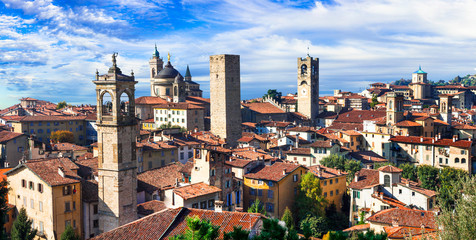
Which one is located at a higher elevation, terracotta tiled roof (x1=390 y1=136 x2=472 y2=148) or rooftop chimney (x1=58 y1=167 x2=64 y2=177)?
rooftop chimney (x1=58 y1=167 x2=64 y2=177)

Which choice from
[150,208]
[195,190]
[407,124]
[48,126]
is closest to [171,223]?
[150,208]

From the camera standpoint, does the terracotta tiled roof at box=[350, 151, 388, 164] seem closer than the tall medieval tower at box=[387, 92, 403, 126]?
Yes

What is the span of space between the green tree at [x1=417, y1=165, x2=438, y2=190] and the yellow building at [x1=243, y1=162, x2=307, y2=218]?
17543 mm

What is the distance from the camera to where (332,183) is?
145ft

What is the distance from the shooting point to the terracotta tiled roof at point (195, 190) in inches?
1170

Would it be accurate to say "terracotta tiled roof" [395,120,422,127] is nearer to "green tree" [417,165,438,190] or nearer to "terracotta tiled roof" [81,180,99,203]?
"green tree" [417,165,438,190]

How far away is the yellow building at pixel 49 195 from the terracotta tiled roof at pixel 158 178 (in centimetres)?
476

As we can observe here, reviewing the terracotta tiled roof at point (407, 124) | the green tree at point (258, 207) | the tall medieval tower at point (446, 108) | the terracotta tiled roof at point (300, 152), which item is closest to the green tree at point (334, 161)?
the terracotta tiled roof at point (300, 152)

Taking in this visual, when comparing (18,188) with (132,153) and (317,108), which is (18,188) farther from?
(317,108)

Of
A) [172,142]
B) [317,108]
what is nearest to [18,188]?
[172,142]

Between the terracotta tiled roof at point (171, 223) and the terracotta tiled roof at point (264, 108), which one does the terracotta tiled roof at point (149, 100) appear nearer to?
the terracotta tiled roof at point (264, 108)

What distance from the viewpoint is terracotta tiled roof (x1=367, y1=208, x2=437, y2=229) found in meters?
30.2

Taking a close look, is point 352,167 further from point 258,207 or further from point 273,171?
point 258,207

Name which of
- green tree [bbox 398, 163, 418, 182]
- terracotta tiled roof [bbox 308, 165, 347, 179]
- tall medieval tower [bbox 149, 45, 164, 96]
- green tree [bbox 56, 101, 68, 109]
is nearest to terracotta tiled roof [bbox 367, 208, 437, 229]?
terracotta tiled roof [bbox 308, 165, 347, 179]
